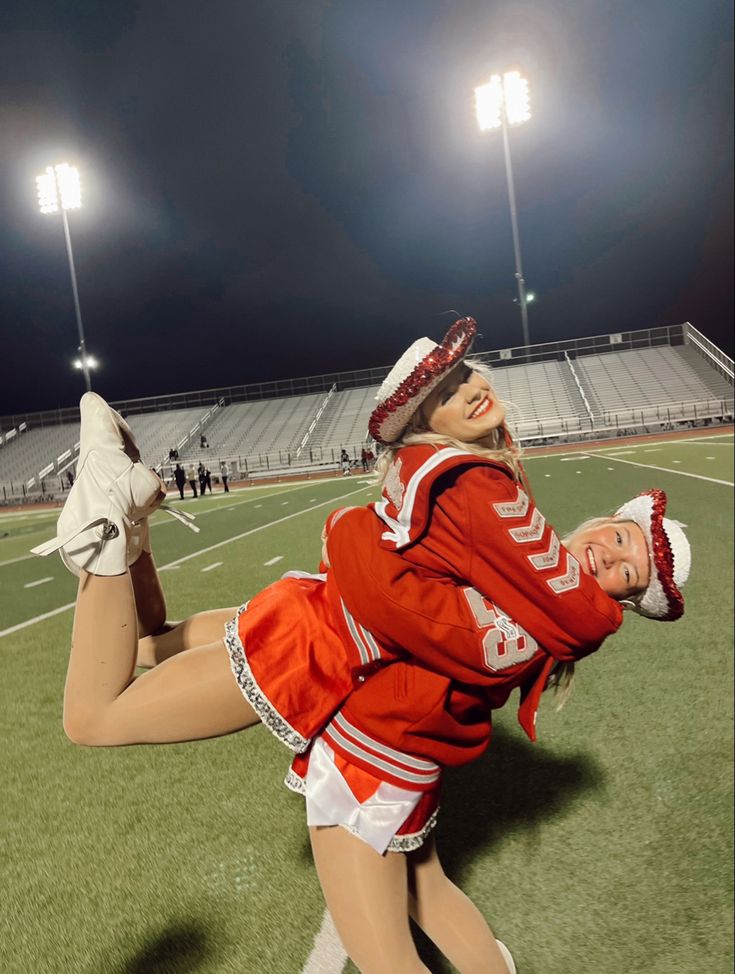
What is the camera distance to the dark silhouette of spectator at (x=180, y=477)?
0.88 meters

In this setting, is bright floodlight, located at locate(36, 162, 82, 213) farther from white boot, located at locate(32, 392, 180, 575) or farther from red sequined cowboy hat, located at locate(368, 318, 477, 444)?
red sequined cowboy hat, located at locate(368, 318, 477, 444)

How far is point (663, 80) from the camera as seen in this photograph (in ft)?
4.12

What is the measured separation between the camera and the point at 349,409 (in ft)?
2.96

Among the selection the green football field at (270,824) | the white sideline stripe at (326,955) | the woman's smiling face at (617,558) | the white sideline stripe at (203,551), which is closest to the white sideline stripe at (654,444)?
the green football field at (270,824)

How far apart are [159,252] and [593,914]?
1.76m

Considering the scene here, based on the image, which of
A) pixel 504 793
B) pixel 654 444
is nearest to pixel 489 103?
pixel 654 444

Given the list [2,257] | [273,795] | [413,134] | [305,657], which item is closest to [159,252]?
[2,257]

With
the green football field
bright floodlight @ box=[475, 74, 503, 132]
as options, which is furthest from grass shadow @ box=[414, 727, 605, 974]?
bright floodlight @ box=[475, 74, 503, 132]

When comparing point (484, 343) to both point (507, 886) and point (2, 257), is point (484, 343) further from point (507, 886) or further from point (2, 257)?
point (507, 886)

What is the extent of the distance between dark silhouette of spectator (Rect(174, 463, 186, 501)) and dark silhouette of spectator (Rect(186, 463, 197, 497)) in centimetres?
2

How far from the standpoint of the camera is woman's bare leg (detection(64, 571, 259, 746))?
2.26 ft

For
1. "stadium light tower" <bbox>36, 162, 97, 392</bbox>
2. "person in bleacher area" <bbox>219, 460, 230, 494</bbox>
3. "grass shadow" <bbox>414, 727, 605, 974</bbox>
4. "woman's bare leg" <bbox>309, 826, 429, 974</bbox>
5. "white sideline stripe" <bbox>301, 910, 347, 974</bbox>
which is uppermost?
"stadium light tower" <bbox>36, 162, 97, 392</bbox>

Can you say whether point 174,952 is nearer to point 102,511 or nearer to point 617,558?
point 102,511

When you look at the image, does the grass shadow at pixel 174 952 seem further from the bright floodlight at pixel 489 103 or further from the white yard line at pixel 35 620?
the bright floodlight at pixel 489 103
